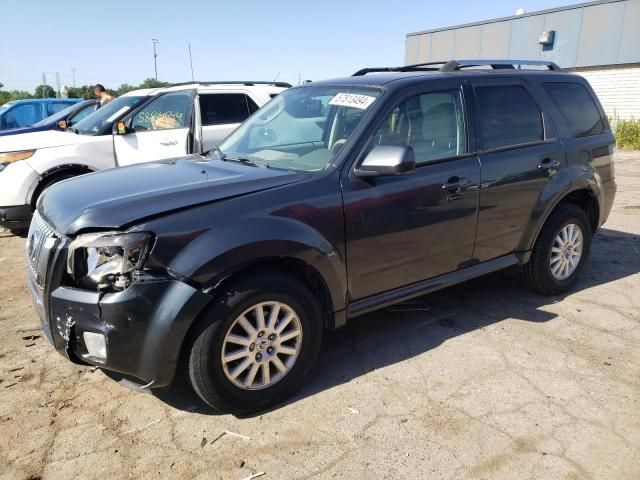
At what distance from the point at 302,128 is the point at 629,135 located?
16905 mm

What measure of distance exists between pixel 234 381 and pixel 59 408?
1.10m

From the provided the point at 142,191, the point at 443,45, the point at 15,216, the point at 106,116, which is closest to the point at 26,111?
the point at 106,116

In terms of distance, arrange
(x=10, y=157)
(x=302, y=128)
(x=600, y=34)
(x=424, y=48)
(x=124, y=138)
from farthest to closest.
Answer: (x=424, y=48), (x=600, y=34), (x=124, y=138), (x=10, y=157), (x=302, y=128)

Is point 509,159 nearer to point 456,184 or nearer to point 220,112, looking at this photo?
point 456,184

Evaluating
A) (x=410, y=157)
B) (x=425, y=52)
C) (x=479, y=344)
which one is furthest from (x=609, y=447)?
(x=425, y=52)

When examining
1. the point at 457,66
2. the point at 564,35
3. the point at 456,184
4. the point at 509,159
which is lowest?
the point at 456,184

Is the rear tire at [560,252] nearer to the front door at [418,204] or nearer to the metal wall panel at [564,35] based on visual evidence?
the front door at [418,204]

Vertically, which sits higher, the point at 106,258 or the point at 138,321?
the point at 106,258

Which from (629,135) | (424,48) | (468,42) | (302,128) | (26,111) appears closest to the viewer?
(302,128)

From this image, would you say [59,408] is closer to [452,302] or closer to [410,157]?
[410,157]

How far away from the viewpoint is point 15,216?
19.7 feet

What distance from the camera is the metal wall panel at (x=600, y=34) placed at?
17469 mm

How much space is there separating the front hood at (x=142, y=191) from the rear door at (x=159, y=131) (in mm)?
3308

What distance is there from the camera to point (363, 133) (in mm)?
3232
